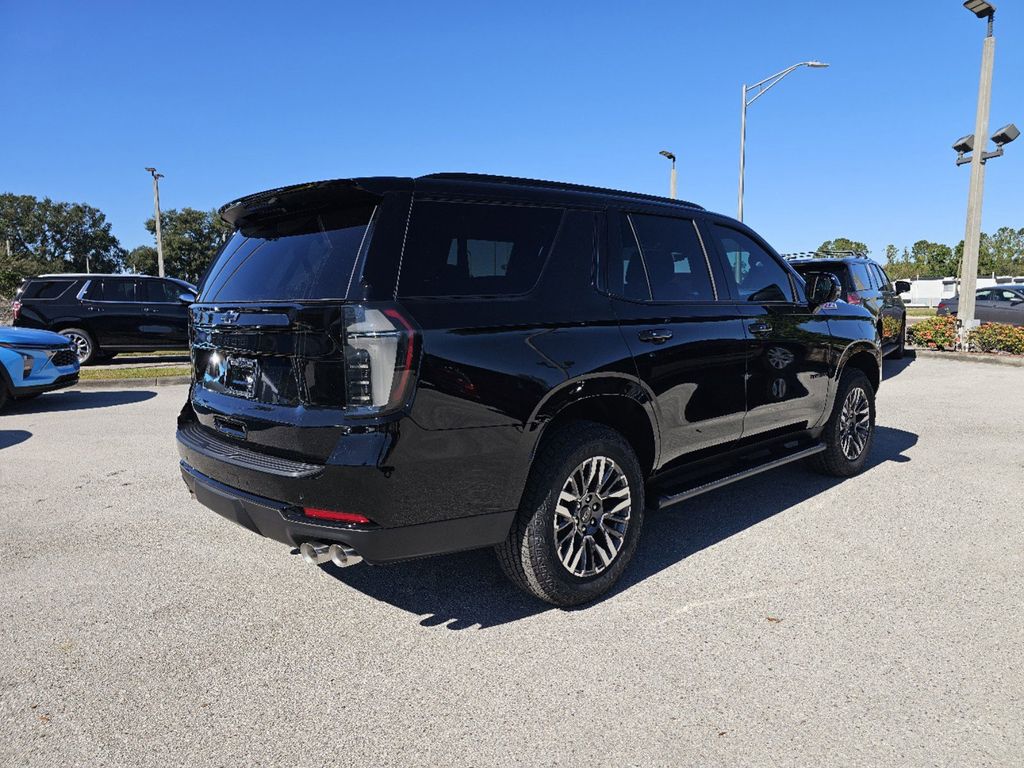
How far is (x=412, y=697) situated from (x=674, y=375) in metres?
1.99

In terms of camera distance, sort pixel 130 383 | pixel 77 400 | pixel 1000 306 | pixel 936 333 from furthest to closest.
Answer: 1. pixel 1000 306
2. pixel 936 333
3. pixel 130 383
4. pixel 77 400

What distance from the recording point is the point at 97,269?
267 ft

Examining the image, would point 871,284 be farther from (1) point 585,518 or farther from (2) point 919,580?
(1) point 585,518

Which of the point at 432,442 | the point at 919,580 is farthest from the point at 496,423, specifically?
the point at 919,580

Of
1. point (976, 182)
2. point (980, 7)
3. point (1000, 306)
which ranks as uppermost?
point (980, 7)

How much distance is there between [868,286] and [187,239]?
70893 mm

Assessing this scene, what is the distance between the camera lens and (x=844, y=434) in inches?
208

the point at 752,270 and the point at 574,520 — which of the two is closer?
the point at 574,520

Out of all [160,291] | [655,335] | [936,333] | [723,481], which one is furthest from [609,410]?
[936,333]

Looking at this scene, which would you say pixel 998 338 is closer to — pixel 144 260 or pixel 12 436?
pixel 12 436

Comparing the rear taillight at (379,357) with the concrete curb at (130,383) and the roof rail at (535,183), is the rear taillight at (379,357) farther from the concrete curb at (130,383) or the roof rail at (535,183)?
the concrete curb at (130,383)

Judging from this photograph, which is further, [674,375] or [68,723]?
[674,375]

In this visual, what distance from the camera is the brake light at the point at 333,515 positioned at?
2.59m

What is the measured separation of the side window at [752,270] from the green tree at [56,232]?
8569cm
